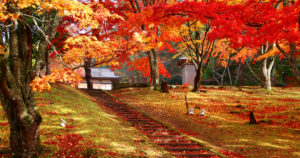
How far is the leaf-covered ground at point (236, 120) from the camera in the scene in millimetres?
9109

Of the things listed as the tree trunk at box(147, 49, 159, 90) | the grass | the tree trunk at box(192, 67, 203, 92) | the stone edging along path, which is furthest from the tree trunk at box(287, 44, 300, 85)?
the tree trunk at box(147, 49, 159, 90)

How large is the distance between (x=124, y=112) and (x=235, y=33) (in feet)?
29.6

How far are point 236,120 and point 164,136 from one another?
19.0 ft

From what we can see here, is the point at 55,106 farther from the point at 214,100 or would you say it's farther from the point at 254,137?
the point at 214,100

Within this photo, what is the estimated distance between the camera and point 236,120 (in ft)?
43.9

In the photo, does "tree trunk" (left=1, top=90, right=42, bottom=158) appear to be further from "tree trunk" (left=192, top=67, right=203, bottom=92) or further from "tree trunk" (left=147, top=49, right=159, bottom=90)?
"tree trunk" (left=192, top=67, right=203, bottom=92)

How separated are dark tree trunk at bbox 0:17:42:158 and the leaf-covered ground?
7.05 metres

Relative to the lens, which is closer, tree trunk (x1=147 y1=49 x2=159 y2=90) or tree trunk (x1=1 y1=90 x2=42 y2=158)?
tree trunk (x1=1 y1=90 x2=42 y2=158)

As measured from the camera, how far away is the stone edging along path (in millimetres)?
8352

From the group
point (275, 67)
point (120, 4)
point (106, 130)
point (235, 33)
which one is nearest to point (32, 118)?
point (106, 130)

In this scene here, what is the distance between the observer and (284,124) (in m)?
12.2

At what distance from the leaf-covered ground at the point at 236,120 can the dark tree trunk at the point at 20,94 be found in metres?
7.05

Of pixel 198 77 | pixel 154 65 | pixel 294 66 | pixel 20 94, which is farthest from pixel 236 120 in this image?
pixel 20 94

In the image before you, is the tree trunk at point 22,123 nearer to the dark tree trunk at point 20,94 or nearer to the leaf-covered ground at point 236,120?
the dark tree trunk at point 20,94
